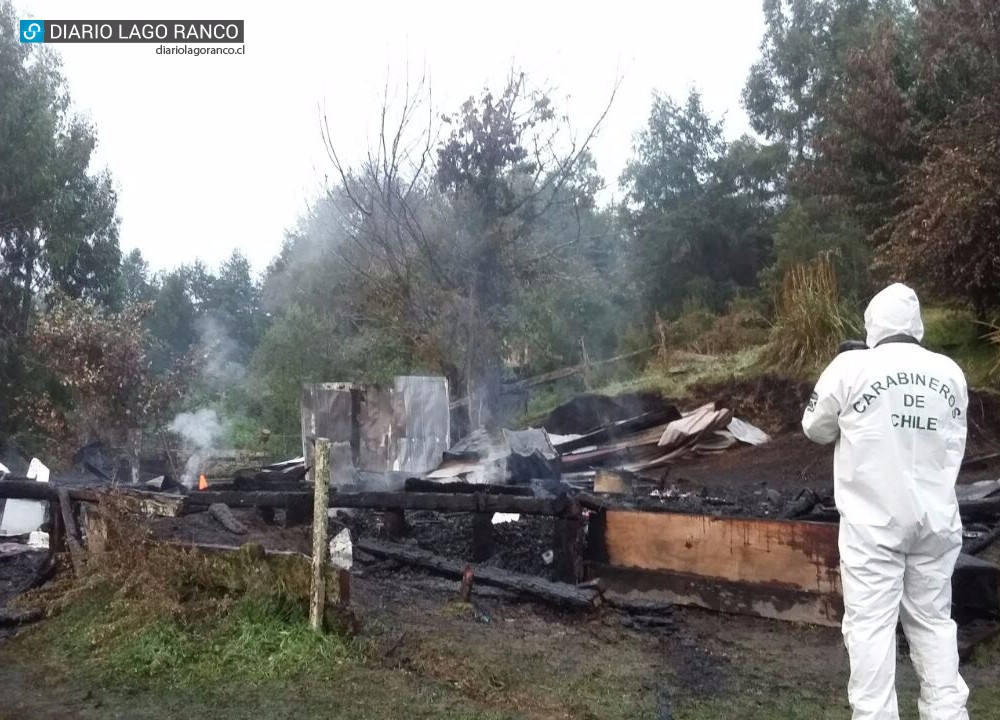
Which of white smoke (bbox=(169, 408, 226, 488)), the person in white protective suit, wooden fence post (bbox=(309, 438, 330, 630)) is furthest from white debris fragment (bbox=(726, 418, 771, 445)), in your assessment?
the person in white protective suit

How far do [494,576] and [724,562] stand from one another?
1.66 m

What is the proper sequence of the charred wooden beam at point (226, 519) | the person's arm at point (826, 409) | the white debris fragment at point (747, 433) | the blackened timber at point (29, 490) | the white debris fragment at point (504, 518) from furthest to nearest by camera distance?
the white debris fragment at point (747, 433) < the white debris fragment at point (504, 518) < the charred wooden beam at point (226, 519) < the blackened timber at point (29, 490) < the person's arm at point (826, 409)

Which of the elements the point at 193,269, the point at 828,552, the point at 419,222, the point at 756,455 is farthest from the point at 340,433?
the point at 193,269

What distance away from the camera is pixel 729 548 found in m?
6.16

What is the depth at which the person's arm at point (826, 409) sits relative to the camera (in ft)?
13.1

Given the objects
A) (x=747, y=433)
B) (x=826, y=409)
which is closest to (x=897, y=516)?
(x=826, y=409)

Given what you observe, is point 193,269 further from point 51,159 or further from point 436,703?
point 436,703

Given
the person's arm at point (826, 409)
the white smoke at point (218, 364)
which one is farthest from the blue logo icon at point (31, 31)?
the person's arm at point (826, 409)

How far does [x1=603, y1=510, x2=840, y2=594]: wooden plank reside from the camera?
5.86 meters

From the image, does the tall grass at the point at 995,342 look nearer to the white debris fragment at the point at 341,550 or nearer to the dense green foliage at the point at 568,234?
the dense green foliage at the point at 568,234

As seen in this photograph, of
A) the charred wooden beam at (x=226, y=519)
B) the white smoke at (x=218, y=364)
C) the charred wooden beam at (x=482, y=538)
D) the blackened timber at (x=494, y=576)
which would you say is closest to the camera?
the blackened timber at (x=494, y=576)

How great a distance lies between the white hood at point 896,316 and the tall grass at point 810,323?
10.2 metres

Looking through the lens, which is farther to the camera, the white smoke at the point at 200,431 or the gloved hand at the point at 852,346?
the white smoke at the point at 200,431

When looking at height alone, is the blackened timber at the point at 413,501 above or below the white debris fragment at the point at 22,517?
above
